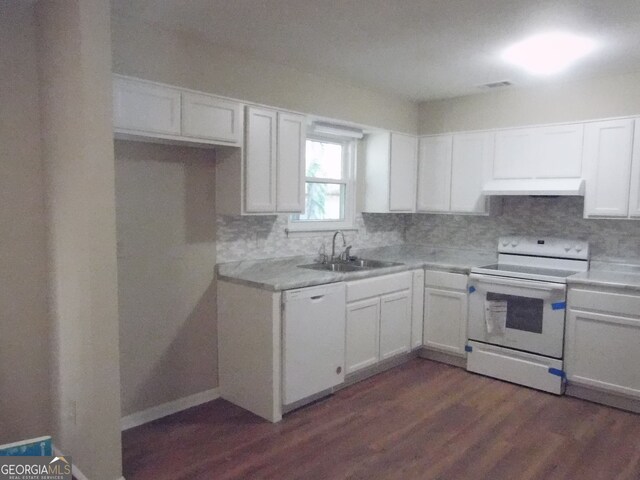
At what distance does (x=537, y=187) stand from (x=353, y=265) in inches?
65.4

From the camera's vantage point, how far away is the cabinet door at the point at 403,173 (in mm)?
4512

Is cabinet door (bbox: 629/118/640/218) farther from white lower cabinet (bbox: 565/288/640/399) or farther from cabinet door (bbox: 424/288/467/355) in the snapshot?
cabinet door (bbox: 424/288/467/355)

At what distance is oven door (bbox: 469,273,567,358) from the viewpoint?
139 inches

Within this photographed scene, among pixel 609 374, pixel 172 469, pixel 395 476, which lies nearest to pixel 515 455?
pixel 395 476

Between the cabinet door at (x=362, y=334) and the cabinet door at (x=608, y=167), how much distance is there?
1.87m

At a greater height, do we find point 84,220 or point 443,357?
point 84,220

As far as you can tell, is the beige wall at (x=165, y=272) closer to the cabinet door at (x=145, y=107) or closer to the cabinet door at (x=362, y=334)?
the cabinet door at (x=145, y=107)

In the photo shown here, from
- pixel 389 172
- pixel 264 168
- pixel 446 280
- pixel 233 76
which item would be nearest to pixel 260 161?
pixel 264 168

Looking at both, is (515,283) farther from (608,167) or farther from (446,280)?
(608,167)

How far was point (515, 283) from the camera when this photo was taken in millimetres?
→ 3695

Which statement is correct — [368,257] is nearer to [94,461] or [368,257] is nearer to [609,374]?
[609,374]

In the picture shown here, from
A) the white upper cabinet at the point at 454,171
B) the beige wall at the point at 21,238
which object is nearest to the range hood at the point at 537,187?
the white upper cabinet at the point at 454,171

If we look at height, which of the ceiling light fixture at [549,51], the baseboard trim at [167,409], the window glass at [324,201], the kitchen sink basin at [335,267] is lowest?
the baseboard trim at [167,409]

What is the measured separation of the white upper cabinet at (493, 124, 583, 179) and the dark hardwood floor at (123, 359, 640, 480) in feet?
5.89
